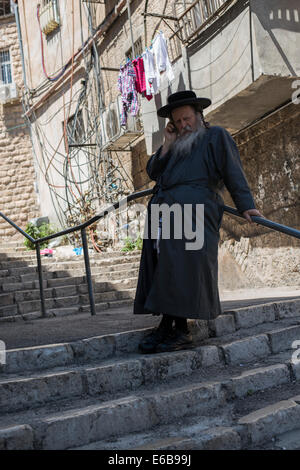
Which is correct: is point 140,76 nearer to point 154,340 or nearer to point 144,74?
point 144,74

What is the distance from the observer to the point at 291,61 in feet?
21.9

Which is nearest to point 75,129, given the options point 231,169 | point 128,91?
point 128,91

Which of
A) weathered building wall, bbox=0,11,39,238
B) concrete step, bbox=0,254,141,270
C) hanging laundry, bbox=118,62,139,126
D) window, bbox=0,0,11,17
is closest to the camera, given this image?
concrete step, bbox=0,254,141,270

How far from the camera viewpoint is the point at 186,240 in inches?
123

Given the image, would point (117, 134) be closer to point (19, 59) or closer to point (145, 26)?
point (145, 26)

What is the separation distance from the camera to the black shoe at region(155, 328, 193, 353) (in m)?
3.16

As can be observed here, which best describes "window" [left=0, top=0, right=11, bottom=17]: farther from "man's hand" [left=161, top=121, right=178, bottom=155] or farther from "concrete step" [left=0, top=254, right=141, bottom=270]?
"man's hand" [left=161, top=121, right=178, bottom=155]

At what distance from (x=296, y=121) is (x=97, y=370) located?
221 inches

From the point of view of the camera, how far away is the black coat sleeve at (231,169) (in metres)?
3.16

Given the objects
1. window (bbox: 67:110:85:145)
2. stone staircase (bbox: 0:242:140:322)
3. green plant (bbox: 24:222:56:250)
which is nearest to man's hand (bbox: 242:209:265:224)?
stone staircase (bbox: 0:242:140:322)

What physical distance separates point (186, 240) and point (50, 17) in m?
13.7

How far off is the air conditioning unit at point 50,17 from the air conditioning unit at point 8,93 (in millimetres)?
2326

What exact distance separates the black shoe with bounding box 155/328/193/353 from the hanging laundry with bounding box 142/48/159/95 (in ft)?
22.4
